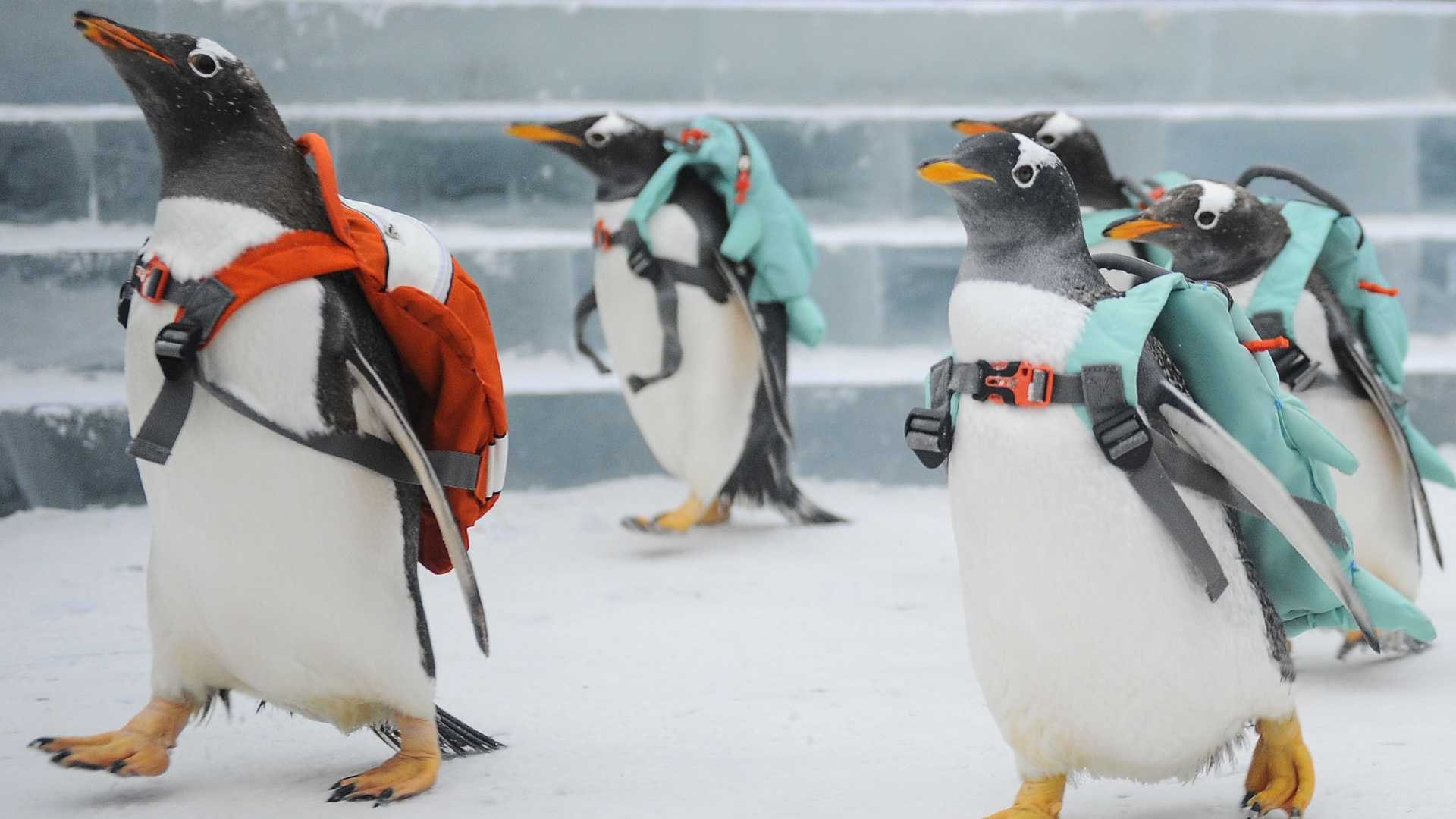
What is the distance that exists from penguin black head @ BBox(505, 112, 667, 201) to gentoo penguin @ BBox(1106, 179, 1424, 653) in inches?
53.2

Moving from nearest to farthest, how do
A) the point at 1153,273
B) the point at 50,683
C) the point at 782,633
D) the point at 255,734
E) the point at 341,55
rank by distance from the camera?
1. the point at 1153,273
2. the point at 255,734
3. the point at 50,683
4. the point at 782,633
5. the point at 341,55

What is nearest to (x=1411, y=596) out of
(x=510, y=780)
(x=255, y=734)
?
(x=510, y=780)

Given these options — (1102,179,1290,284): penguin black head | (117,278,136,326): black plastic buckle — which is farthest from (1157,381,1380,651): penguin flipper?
(117,278,136,326): black plastic buckle

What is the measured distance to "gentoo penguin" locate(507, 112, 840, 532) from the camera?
3.03m

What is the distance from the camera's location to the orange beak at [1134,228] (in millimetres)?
1659

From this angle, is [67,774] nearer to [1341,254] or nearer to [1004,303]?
[1004,303]

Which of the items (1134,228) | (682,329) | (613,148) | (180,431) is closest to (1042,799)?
(1134,228)

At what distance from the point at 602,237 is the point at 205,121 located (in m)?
1.53

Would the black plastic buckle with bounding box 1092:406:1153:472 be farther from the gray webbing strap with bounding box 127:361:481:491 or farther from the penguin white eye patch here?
the penguin white eye patch

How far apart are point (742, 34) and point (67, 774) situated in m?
3.65

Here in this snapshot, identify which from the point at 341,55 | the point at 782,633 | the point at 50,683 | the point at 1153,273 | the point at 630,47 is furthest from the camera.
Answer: the point at 630,47

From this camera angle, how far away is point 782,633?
2.40 m

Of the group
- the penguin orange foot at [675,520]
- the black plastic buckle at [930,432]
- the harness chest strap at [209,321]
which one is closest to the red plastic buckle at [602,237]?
the penguin orange foot at [675,520]

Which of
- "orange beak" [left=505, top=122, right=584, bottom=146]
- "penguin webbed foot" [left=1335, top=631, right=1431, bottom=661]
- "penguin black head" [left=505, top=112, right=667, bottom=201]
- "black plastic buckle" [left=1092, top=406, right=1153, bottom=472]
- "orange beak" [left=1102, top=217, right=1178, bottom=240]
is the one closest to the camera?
"black plastic buckle" [left=1092, top=406, right=1153, bottom=472]
